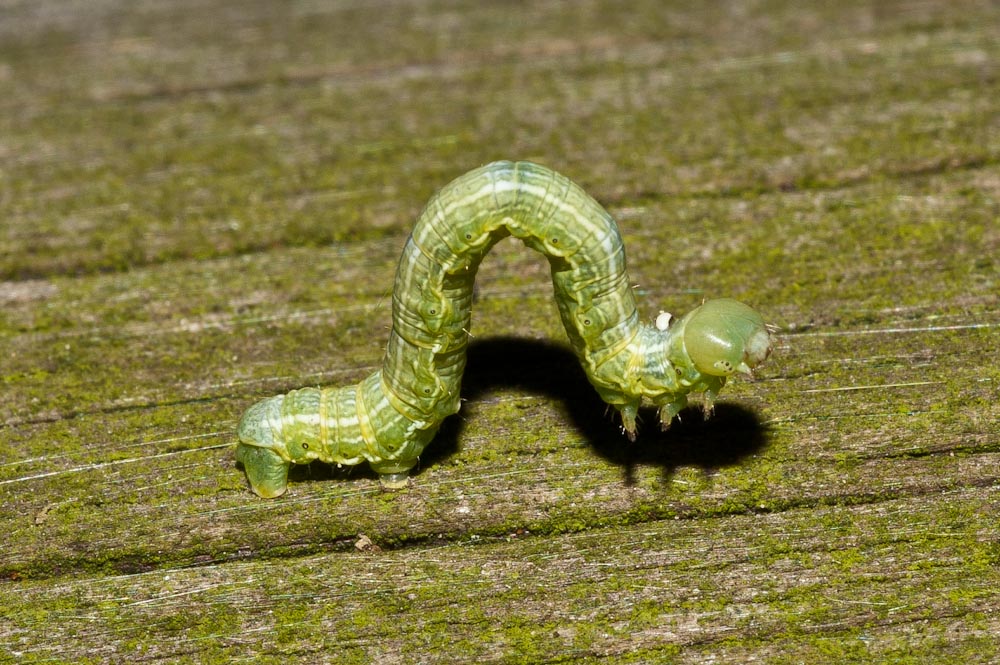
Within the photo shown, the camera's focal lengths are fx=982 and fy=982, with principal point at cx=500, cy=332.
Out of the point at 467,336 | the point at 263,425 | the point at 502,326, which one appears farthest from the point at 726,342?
the point at 263,425

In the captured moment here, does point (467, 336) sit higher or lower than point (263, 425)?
higher

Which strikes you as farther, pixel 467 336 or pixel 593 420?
pixel 593 420

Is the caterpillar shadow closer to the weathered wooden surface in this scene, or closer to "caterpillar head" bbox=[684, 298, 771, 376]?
the weathered wooden surface

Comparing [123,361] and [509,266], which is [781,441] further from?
[123,361]

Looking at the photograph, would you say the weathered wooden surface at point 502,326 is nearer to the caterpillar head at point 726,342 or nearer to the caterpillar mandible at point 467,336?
the caterpillar mandible at point 467,336

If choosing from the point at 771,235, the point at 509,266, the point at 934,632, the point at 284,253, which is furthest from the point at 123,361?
the point at 934,632

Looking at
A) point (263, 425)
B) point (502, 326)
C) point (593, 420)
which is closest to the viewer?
point (263, 425)

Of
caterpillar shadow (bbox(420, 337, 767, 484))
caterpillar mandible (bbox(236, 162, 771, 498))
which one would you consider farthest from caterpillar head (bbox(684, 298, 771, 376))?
caterpillar shadow (bbox(420, 337, 767, 484))

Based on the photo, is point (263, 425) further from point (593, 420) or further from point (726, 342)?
point (726, 342)
